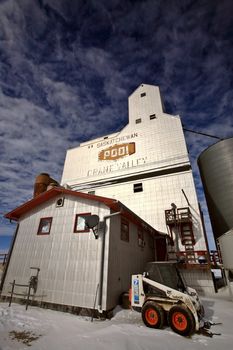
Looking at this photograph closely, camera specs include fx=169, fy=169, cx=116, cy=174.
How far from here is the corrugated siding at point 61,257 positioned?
7.78 metres

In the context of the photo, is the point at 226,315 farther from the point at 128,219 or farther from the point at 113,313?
the point at 128,219

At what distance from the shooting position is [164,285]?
6.18 meters

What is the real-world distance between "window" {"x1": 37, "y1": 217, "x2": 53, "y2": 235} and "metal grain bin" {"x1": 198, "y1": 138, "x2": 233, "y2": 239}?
50.6 feet

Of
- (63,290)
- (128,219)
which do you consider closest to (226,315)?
(128,219)

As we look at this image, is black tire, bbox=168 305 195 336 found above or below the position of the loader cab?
below

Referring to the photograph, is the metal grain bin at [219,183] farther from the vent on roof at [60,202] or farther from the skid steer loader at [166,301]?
the vent on roof at [60,202]

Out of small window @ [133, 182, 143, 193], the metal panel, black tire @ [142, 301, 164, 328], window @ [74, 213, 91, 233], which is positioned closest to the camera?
black tire @ [142, 301, 164, 328]

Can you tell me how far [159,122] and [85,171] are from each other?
12.5 metres

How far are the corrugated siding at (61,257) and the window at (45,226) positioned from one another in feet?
0.82

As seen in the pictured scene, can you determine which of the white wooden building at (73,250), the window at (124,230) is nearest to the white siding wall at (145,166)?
the white wooden building at (73,250)

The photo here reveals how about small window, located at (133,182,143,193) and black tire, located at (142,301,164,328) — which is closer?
black tire, located at (142,301,164,328)

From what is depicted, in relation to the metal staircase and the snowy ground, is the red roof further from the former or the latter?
the snowy ground

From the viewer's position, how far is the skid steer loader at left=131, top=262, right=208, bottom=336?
5408 millimetres

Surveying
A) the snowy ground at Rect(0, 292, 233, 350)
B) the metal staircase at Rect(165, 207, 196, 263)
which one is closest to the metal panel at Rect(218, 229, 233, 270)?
the metal staircase at Rect(165, 207, 196, 263)
